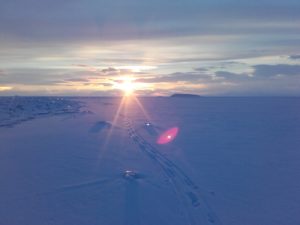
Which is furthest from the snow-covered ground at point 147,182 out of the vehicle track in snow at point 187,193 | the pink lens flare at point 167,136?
the pink lens flare at point 167,136

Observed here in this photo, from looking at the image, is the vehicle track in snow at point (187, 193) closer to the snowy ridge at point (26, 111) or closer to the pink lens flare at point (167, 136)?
the pink lens flare at point (167, 136)

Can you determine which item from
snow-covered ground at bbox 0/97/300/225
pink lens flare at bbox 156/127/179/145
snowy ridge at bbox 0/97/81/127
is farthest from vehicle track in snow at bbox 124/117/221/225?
snowy ridge at bbox 0/97/81/127

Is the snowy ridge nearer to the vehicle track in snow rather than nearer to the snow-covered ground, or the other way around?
the snow-covered ground

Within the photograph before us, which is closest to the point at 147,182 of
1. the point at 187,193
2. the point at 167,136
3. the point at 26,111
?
the point at 187,193

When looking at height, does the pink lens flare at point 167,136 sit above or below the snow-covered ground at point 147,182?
above

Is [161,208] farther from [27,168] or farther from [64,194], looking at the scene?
[27,168]

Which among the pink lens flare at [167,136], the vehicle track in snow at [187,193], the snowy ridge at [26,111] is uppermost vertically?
the snowy ridge at [26,111]
